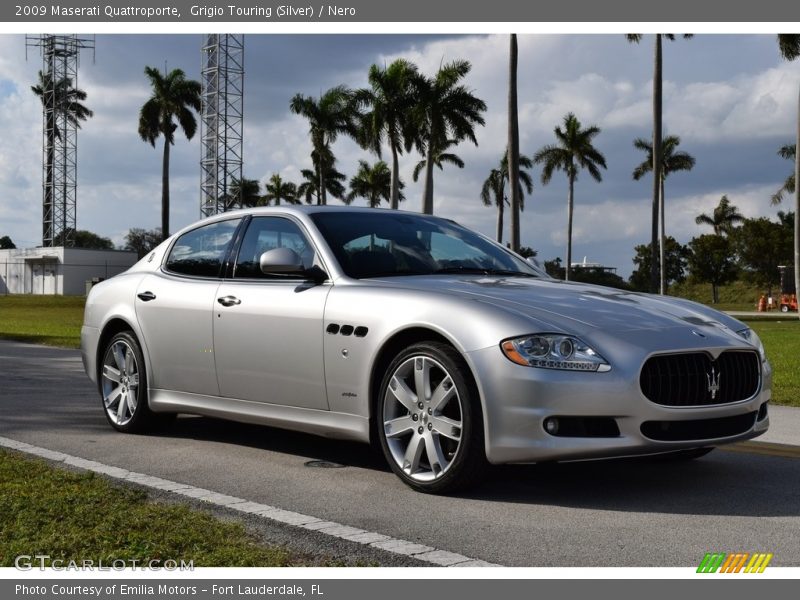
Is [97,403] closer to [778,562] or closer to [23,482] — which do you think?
[23,482]

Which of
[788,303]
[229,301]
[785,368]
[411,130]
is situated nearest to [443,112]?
[411,130]

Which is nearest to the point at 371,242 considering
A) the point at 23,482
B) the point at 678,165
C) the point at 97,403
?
the point at 23,482

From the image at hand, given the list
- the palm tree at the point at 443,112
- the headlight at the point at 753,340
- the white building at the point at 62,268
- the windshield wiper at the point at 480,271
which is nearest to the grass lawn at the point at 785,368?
the headlight at the point at 753,340

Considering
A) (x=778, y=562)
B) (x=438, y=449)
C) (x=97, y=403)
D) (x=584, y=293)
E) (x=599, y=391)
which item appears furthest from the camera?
(x=97, y=403)

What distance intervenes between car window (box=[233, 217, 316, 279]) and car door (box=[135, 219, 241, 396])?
20 cm

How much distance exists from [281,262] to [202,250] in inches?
58.3

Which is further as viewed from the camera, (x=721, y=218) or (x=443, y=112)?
(x=721, y=218)

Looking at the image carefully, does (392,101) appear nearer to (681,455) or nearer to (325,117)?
(325,117)

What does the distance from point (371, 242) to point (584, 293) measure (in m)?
1.40

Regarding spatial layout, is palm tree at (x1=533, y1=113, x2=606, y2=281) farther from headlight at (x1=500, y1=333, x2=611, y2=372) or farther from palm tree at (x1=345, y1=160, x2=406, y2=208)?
headlight at (x1=500, y1=333, x2=611, y2=372)

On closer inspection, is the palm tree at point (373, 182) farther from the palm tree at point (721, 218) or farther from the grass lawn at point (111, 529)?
the grass lawn at point (111, 529)

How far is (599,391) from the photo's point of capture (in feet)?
17.1

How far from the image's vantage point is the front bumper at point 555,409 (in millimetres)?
5211

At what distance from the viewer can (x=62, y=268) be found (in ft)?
264
